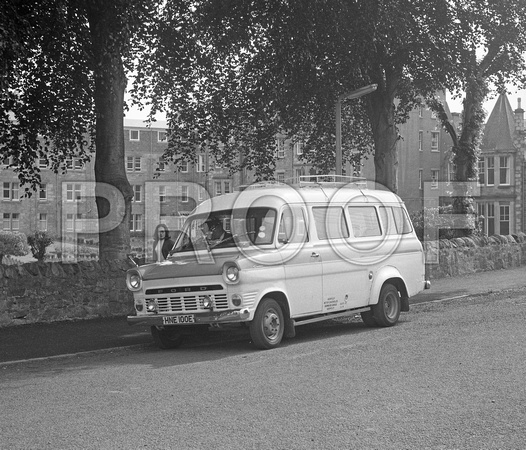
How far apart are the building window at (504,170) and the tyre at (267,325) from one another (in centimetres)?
5561

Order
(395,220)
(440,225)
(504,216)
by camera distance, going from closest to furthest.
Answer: (395,220)
(440,225)
(504,216)

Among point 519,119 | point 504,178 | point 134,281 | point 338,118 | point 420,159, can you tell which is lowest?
point 134,281

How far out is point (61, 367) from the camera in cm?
1073

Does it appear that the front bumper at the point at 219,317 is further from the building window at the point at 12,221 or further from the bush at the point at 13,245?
the building window at the point at 12,221

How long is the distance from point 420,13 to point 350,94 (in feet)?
10.8

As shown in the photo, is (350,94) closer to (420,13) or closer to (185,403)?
(420,13)

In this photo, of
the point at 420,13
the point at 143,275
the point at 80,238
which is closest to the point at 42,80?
the point at 143,275

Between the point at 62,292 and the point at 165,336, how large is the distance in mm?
4772

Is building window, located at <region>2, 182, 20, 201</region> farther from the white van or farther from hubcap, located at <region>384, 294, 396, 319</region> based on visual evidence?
hubcap, located at <region>384, 294, 396, 319</region>

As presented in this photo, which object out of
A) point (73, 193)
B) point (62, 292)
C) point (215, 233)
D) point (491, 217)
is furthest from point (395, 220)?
point (73, 193)

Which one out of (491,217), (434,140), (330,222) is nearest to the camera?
(330,222)

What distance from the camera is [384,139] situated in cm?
2694

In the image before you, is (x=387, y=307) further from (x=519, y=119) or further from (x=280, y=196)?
(x=519, y=119)

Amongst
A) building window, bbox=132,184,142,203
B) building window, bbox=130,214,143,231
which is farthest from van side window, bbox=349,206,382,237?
building window, bbox=132,184,142,203
